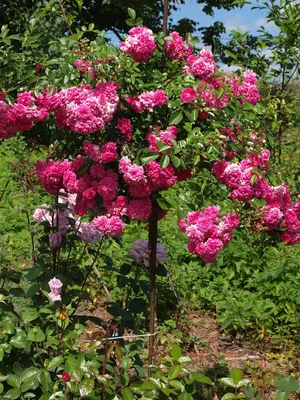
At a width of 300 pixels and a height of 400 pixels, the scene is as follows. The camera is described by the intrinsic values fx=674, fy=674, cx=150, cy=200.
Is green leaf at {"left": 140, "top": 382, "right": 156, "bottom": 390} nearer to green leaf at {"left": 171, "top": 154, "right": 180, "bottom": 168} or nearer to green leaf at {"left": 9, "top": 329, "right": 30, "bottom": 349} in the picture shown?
green leaf at {"left": 9, "top": 329, "right": 30, "bottom": 349}

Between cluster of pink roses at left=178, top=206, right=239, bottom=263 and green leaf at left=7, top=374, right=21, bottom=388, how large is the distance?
2.52 ft

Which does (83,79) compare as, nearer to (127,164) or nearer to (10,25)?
(127,164)

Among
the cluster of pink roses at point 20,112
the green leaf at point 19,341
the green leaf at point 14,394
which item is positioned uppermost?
the cluster of pink roses at point 20,112

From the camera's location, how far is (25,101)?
8.36 feet

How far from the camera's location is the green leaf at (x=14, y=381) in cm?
231

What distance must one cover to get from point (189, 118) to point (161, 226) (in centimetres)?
308

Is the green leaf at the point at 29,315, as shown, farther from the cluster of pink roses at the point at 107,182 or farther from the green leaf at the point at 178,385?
the green leaf at the point at 178,385

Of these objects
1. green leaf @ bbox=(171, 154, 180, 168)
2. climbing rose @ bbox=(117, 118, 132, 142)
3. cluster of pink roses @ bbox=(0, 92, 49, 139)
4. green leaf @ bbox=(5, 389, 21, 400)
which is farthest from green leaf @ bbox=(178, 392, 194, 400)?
cluster of pink roses @ bbox=(0, 92, 49, 139)

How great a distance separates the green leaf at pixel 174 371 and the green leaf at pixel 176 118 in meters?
0.87

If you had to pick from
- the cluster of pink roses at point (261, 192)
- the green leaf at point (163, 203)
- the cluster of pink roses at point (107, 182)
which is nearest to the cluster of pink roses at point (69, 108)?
the cluster of pink roses at point (107, 182)

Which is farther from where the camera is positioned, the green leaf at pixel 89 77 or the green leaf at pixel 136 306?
the green leaf at pixel 136 306

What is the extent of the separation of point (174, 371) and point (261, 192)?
73 cm

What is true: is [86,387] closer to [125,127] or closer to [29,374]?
[29,374]

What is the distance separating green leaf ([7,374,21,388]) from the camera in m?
2.31
